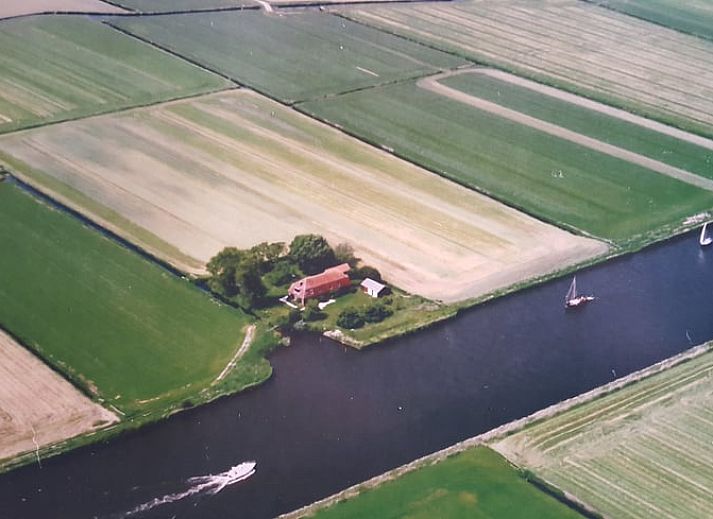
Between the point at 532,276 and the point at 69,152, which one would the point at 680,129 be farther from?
the point at 69,152

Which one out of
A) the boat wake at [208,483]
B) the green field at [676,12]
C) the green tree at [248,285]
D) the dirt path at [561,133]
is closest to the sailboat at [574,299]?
the green tree at [248,285]

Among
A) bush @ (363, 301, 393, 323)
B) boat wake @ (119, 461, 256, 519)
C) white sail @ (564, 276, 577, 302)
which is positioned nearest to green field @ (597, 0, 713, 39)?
white sail @ (564, 276, 577, 302)

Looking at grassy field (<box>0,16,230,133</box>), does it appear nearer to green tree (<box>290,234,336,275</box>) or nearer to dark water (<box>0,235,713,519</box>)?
green tree (<box>290,234,336,275</box>)

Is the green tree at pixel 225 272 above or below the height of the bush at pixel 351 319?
above

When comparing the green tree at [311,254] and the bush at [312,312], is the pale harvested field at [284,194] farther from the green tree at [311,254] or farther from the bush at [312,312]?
the bush at [312,312]

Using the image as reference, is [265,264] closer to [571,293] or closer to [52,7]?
[571,293]

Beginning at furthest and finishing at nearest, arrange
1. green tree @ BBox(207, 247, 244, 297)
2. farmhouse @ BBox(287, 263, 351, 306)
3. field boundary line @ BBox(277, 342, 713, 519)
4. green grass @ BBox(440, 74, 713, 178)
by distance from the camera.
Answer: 1. green grass @ BBox(440, 74, 713, 178)
2. farmhouse @ BBox(287, 263, 351, 306)
3. green tree @ BBox(207, 247, 244, 297)
4. field boundary line @ BBox(277, 342, 713, 519)
